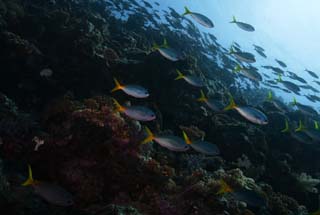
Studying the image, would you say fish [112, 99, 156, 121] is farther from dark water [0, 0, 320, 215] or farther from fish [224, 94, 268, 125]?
fish [224, 94, 268, 125]

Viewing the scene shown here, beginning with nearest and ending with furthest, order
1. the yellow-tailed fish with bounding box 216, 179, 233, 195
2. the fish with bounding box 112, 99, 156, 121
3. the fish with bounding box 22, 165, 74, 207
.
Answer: the fish with bounding box 22, 165, 74, 207
the yellow-tailed fish with bounding box 216, 179, 233, 195
the fish with bounding box 112, 99, 156, 121

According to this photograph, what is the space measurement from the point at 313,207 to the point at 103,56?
6814mm

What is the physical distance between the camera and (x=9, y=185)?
4582mm

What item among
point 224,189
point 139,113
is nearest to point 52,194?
point 139,113

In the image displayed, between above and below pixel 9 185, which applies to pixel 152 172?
above

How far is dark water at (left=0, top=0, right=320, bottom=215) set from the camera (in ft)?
15.9

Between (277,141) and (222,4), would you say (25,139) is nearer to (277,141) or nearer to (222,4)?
(277,141)

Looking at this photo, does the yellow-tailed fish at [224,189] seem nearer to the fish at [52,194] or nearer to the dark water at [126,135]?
the dark water at [126,135]

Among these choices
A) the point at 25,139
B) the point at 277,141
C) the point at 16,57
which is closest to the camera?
the point at 25,139

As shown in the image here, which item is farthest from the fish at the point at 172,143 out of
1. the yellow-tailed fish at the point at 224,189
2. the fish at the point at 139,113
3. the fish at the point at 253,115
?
the fish at the point at 253,115

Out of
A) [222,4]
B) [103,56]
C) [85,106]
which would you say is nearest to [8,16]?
[103,56]

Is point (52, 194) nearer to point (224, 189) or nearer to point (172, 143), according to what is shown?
point (172, 143)

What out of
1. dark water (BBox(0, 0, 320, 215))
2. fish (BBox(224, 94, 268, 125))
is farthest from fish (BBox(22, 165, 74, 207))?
fish (BBox(224, 94, 268, 125))

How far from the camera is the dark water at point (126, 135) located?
4844 mm
